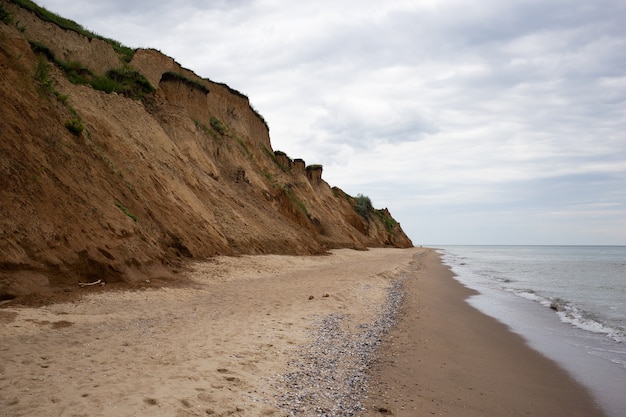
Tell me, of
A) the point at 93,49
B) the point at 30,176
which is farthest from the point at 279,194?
the point at 30,176

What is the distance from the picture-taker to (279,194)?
100 feet

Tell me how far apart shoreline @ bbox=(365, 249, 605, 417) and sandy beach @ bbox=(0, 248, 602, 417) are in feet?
0.09

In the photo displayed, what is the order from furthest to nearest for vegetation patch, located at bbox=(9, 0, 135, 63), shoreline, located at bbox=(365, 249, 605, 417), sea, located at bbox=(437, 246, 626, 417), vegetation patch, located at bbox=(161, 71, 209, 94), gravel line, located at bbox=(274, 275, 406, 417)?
vegetation patch, located at bbox=(161, 71, 209, 94)
vegetation patch, located at bbox=(9, 0, 135, 63)
sea, located at bbox=(437, 246, 626, 417)
shoreline, located at bbox=(365, 249, 605, 417)
gravel line, located at bbox=(274, 275, 406, 417)

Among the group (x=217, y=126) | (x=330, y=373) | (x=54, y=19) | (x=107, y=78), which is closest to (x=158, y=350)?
(x=330, y=373)

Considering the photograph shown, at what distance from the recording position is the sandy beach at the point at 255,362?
4.29 metres

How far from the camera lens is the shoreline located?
5039 mm

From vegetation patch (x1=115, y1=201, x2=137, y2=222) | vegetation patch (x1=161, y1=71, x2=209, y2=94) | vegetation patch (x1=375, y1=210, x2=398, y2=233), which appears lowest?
vegetation patch (x1=115, y1=201, x2=137, y2=222)

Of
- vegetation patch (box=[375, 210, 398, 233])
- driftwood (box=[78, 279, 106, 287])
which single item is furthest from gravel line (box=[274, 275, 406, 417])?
vegetation patch (box=[375, 210, 398, 233])

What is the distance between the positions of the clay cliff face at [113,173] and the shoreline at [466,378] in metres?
7.15

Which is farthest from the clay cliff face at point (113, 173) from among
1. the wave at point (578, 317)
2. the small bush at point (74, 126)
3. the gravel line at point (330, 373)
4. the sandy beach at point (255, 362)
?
the wave at point (578, 317)

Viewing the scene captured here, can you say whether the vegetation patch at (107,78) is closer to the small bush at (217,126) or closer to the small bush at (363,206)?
the small bush at (217,126)

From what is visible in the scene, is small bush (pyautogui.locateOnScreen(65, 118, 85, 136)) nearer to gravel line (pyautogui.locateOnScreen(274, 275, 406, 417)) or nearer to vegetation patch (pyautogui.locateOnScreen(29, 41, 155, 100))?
vegetation patch (pyautogui.locateOnScreen(29, 41, 155, 100))

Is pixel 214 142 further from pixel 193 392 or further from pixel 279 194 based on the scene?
pixel 193 392

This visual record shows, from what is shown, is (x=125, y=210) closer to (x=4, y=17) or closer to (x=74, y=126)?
(x=74, y=126)
